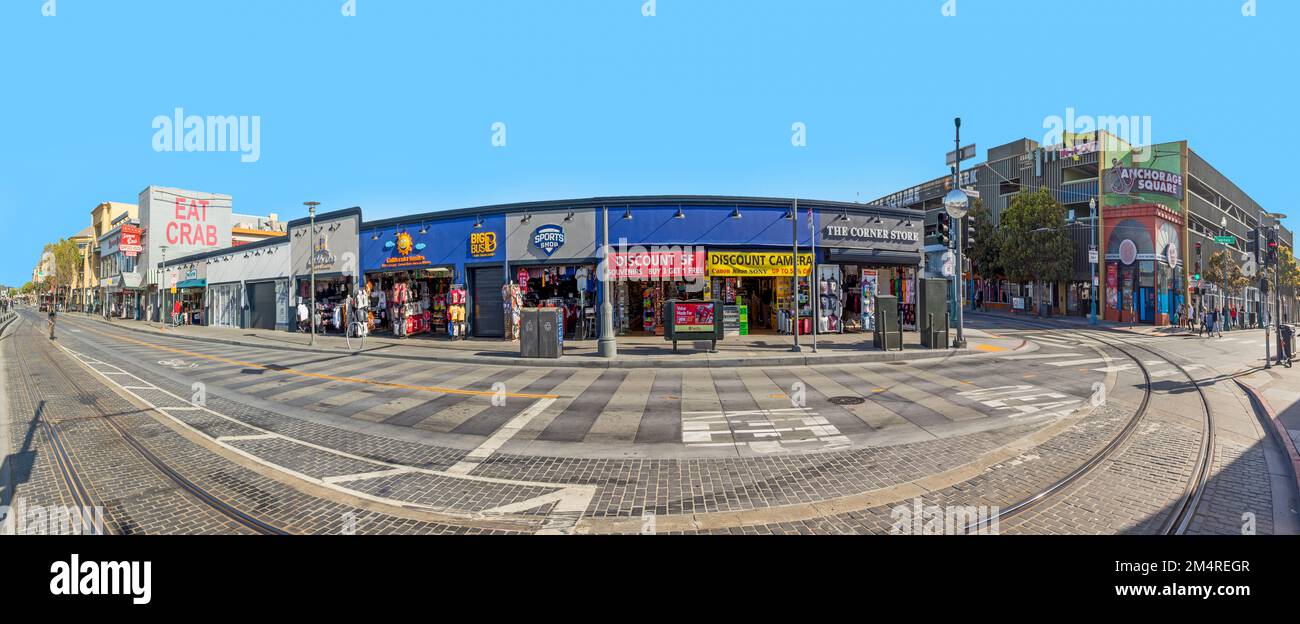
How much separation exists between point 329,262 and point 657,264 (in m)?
19.9

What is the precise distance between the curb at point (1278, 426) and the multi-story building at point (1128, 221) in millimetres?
23508

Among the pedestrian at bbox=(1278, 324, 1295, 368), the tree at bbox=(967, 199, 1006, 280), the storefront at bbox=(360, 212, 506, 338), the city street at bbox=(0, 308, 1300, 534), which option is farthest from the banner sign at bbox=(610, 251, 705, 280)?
the tree at bbox=(967, 199, 1006, 280)

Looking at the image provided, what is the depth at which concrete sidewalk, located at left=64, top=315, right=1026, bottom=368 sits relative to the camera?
559 inches

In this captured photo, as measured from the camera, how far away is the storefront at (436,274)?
73.0 ft

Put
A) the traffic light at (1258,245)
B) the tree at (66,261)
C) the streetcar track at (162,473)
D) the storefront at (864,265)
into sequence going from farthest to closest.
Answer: the tree at (66,261) → the storefront at (864,265) → the traffic light at (1258,245) → the streetcar track at (162,473)

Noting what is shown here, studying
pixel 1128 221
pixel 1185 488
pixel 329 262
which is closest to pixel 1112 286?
pixel 1128 221

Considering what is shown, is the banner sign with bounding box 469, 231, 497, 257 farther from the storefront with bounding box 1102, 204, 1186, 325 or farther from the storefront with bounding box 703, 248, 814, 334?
the storefront with bounding box 1102, 204, 1186, 325

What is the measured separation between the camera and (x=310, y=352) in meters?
18.5

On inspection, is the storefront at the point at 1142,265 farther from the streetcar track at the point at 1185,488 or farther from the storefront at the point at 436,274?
the storefront at the point at 436,274

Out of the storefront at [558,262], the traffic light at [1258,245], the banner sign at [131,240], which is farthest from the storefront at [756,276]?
the banner sign at [131,240]

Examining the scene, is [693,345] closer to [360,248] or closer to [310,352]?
[310,352]

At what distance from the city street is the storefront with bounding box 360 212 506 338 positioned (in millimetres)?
10594

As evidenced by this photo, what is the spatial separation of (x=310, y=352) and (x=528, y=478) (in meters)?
17.9
